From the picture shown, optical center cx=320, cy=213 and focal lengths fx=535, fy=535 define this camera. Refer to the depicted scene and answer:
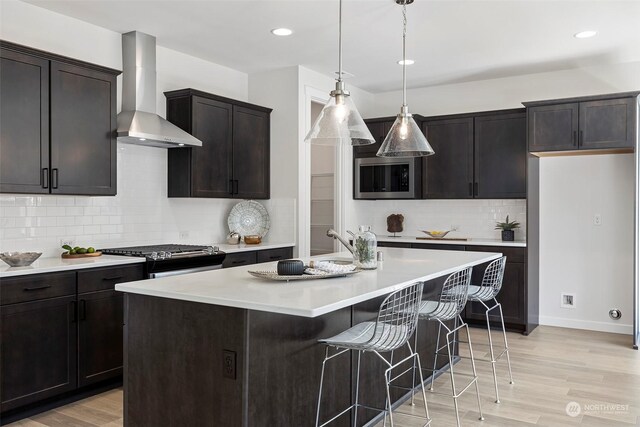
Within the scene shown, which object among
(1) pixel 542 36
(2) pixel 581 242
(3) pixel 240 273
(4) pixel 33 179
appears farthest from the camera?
(2) pixel 581 242

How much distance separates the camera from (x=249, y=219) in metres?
5.76

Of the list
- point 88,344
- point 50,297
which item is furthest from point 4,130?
point 88,344

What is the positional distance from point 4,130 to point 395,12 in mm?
2851

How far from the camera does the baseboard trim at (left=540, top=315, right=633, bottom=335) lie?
17.9 ft

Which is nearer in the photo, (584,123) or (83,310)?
(83,310)

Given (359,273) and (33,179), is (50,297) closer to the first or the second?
(33,179)

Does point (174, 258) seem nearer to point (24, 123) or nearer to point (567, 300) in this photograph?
point (24, 123)

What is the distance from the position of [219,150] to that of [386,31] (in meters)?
1.90

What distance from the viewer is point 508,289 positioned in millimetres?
5516

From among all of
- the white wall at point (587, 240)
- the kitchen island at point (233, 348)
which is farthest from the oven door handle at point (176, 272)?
the white wall at point (587, 240)

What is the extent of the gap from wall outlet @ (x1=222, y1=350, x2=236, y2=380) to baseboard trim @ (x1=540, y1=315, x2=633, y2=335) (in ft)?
15.1

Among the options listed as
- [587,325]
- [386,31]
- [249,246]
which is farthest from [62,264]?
[587,325]

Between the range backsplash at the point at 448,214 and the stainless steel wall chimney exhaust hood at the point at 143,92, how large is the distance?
2.87 meters

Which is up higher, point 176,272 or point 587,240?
point 587,240
